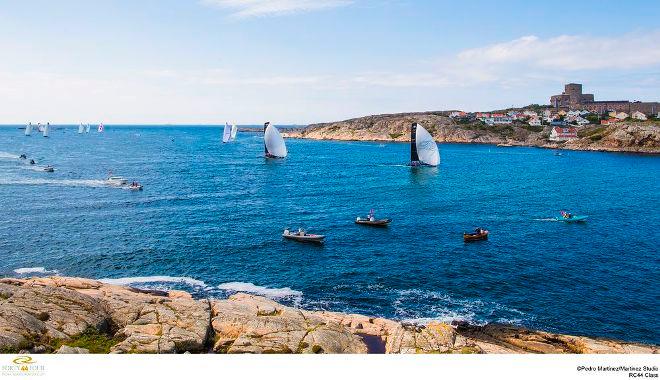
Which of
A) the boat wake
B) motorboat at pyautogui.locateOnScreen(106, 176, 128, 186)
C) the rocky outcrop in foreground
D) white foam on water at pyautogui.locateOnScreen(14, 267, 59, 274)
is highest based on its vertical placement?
motorboat at pyautogui.locateOnScreen(106, 176, 128, 186)

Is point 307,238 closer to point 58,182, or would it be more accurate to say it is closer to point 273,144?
point 58,182

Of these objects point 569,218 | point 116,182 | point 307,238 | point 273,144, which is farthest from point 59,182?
point 569,218

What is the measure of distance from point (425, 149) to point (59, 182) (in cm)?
9871

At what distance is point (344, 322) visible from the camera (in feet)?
123

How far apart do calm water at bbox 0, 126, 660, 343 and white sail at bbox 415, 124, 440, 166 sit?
94.2 feet

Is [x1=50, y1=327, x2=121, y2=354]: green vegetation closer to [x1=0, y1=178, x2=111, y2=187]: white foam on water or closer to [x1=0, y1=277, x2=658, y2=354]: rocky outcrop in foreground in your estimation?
[x1=0, y1=277, x2=658, y2=354]: rocky outcrop in foreground

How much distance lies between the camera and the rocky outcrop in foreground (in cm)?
2672

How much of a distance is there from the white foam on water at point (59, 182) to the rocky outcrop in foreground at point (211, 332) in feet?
254

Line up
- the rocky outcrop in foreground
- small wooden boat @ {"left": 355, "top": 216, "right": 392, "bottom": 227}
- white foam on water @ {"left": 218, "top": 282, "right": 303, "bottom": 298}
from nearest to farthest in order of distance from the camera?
1. the rocky outcrop in foreground
2. white foam on water @ {"left": 218, "top": 282, "right": 303, "bottom": 298}
3. small wooden boat @ {"left": 355, "top": 216, "right": 392, "bottom": 227}

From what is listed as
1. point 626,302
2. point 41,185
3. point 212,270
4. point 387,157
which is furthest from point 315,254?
point 387,157

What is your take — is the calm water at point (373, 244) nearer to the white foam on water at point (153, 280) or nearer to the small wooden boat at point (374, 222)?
the white foam on water at point (153, 280)

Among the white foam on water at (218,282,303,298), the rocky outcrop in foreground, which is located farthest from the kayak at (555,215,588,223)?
the white foam on water at (218,282,303,298)

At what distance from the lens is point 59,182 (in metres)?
107

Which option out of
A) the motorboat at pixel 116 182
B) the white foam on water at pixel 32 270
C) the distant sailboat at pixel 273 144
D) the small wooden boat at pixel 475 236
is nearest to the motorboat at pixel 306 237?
the small wooden boat at pixel 475 236
